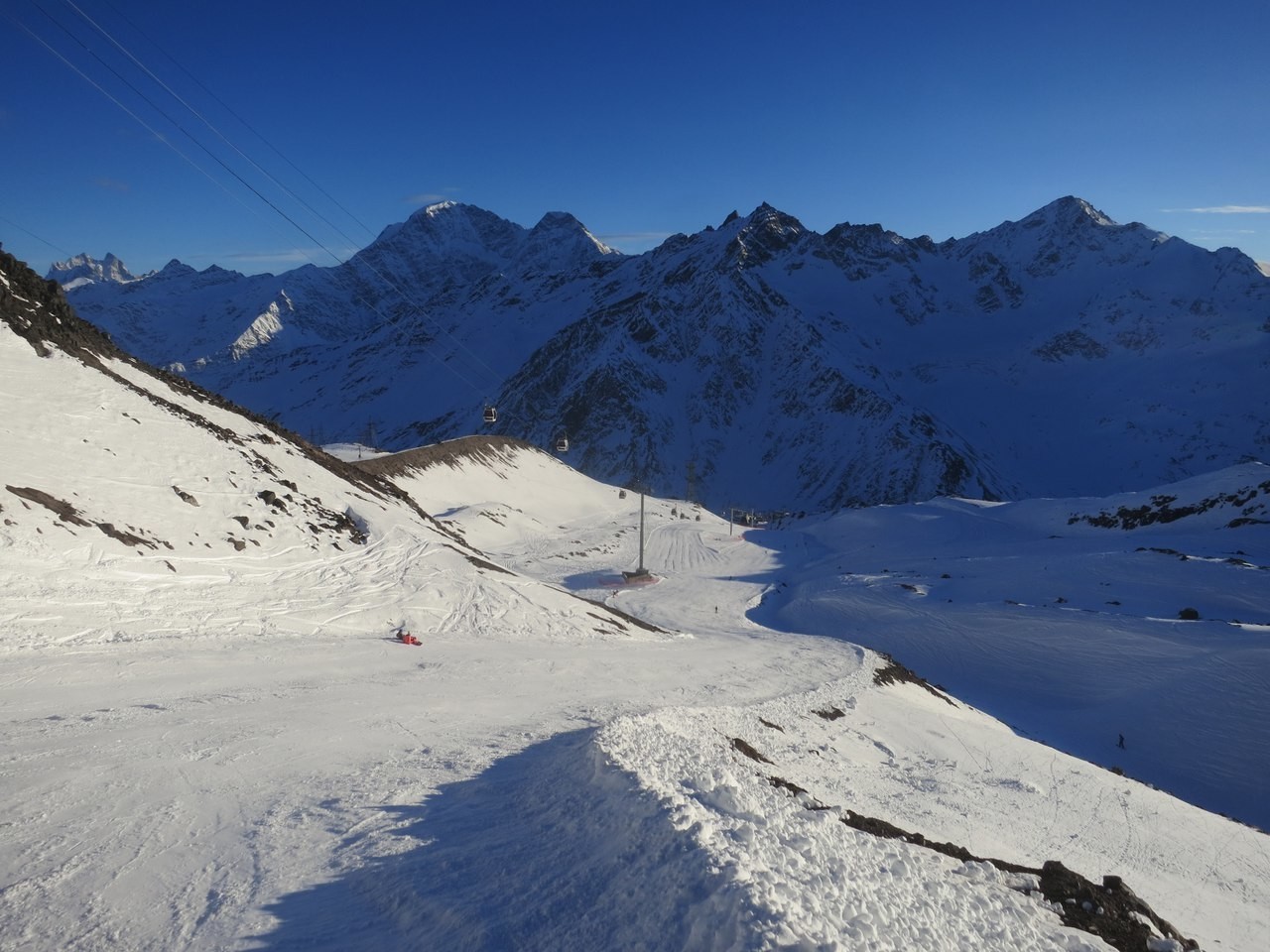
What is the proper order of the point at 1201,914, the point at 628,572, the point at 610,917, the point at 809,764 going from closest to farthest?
1. the point at 610,917
2. the point at 1201,914
3. the point at 809,764
4. the point at 628,572

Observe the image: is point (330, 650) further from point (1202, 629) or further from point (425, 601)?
point (1202, 629)

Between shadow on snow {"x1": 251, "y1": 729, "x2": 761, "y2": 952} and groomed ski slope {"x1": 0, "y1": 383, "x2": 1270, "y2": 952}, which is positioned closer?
shadow on snow {"x1": 251, "y1": 729, "x2": 761, "y2": 952}

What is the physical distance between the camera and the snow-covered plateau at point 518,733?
20.5ft

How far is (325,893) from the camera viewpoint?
639 cm

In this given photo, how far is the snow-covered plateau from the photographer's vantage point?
6.26 m

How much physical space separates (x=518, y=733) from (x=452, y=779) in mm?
2827

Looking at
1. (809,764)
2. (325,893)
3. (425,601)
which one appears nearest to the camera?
(325,893)

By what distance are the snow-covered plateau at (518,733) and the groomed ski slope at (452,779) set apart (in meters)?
0.06

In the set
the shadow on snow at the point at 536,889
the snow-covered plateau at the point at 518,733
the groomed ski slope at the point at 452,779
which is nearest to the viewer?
the shadow on snow at the point at 536,889

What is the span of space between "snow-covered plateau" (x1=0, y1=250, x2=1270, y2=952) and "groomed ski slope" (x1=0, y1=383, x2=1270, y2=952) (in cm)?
6

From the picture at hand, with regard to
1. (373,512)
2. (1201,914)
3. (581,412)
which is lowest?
(1201,914)

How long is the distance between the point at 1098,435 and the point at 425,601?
226m

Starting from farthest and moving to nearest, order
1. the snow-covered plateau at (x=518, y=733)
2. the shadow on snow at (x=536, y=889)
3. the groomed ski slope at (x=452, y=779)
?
the snow-covered plateau at (x=518, y=733) → the groomed ski slope at (x=452, y=779) → the shadow on snow at (x=536, y=889)

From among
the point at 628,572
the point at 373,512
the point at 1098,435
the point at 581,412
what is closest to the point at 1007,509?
the point at 628,572
